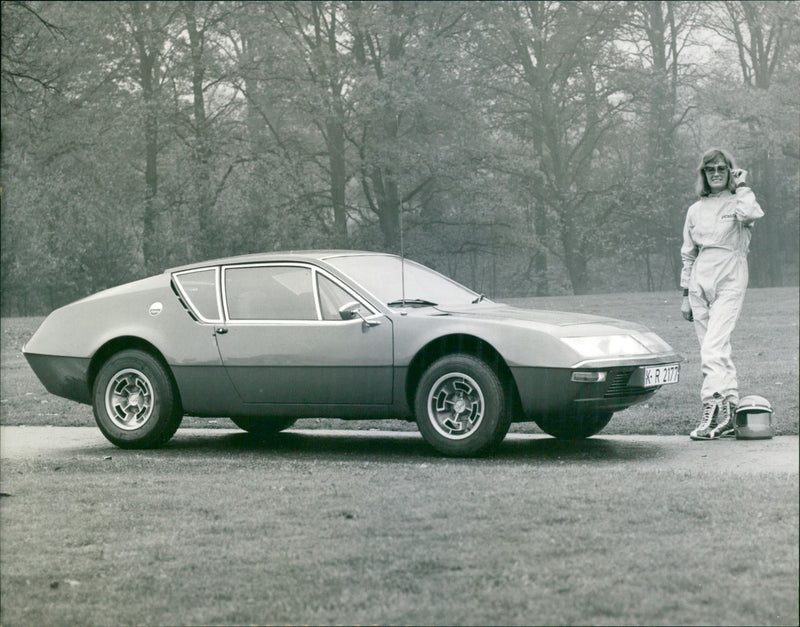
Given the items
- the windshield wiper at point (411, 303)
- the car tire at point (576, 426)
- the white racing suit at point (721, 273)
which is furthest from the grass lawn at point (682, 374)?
the windshield wiper at point (411, 303)

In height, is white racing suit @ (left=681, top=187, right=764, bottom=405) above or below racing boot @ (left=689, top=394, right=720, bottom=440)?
above

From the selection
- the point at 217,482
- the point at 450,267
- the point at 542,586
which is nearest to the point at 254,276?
the point at 217,482

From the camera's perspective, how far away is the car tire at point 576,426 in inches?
344

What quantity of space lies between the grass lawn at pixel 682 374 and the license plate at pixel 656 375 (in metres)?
1.09

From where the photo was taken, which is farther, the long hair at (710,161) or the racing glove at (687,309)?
the racing glove at (687,309)

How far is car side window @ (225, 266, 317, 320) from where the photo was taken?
8.57 m

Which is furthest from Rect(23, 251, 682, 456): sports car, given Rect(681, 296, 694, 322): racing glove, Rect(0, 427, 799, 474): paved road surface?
Rect(681, 296, 694, 322): racing glove

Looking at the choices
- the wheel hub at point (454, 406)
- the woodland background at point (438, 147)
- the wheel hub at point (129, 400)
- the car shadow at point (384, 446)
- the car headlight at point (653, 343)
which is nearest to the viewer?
the wheel hub at point (454, 406)

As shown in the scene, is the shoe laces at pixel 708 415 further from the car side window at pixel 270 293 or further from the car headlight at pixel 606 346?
the car side window at pixel 270 293

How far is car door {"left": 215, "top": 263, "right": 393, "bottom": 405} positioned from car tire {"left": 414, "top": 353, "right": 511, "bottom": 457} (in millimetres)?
340

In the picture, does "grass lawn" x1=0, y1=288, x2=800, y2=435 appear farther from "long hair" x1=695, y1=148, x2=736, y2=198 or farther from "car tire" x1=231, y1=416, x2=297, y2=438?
"long hair" x1=695, y1=148, x2=736, y2=198

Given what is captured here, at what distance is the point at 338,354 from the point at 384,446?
38.6 inches

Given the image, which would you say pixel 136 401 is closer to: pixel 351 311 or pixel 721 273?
pixel 351 311

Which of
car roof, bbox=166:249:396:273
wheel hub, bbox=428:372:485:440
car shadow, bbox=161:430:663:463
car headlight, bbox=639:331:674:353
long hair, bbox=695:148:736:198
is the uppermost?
long hair, bbox=695:148:736:198
